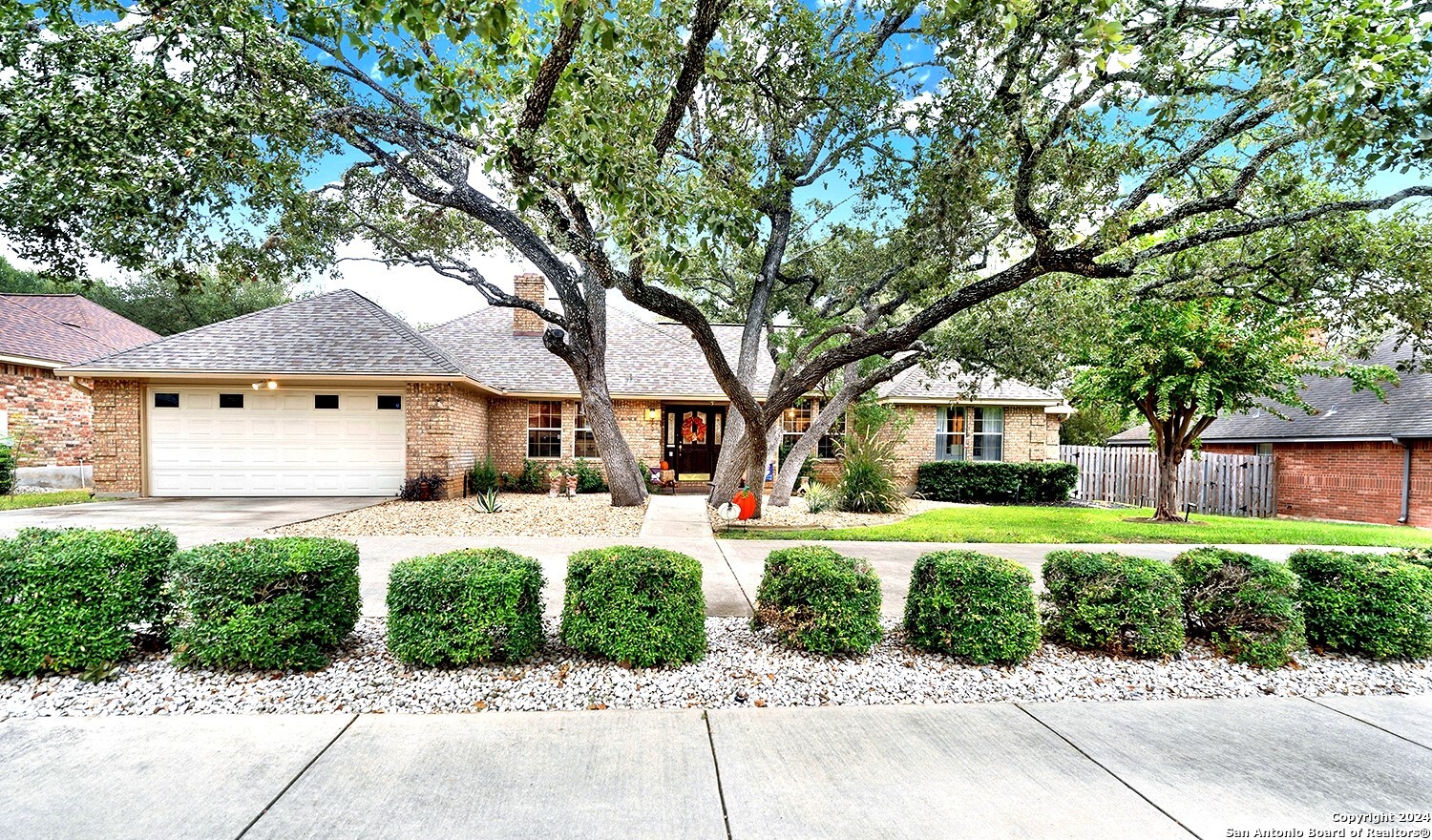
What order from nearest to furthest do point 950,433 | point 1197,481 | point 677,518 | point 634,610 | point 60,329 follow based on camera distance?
1. point 634,610
2. point 677,518
3. point 1197,481
4. point 950,433
5. point 60,329

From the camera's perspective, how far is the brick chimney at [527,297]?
17.6m

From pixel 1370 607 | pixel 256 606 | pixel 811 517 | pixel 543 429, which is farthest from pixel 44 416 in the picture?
pixel 1370 607

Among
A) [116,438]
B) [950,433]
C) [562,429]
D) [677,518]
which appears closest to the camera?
[677,518]

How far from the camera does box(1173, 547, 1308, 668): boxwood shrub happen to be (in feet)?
14.4

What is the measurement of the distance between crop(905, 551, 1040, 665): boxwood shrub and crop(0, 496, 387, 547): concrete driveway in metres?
8.42

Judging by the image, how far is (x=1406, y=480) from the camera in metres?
13.7

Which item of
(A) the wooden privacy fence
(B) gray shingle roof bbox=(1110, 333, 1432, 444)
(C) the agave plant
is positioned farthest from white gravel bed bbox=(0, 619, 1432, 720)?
(B) gray shingle roof bbox=(1110, 333, 1432, 444)

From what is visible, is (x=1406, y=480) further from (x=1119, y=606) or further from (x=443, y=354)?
(x=443, y=354)

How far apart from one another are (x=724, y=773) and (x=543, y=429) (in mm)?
13864

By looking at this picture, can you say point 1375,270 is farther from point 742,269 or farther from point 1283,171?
point 742,269

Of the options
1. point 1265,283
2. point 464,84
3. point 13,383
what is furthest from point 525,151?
point 13,383

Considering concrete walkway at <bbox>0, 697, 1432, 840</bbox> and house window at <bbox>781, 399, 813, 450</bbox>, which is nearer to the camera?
concrete walkway at <bbox>0, 697, 1432, 840</bbox>

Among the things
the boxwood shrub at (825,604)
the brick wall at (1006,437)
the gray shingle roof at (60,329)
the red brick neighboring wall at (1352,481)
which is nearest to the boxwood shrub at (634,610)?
the boxwood shrub at (825,604)

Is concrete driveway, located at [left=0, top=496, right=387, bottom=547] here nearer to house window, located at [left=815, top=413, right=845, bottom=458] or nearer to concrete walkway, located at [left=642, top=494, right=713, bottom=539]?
concrete walkway, located at [left=642, top=494, right=713, bottom=539]
